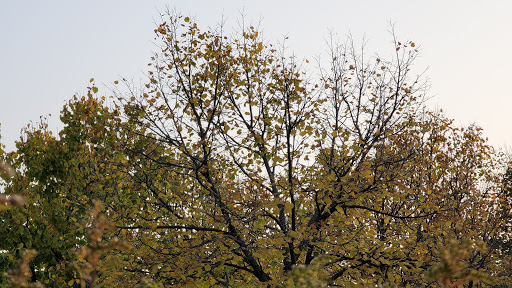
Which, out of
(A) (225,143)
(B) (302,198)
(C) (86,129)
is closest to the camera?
(B) (302,198)

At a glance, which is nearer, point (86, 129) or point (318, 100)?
point (318, 100)

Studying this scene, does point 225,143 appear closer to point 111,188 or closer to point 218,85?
point 218,85

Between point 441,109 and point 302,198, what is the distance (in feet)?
41.1

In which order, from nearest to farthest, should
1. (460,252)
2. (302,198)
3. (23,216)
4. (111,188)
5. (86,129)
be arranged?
(460,252)
(302,198)
(111,188)
(23,216)
(86,129)

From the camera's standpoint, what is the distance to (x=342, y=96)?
42.2 ft

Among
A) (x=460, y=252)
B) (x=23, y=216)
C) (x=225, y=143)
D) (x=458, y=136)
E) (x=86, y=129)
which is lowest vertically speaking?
(x=460, y=252)

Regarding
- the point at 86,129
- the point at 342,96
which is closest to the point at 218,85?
the point at 342,96

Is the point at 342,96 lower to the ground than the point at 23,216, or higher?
higher

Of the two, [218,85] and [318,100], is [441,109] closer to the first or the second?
[318,100]

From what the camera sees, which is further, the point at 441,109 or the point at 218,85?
the point at 441,109

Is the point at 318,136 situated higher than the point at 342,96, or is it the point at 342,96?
the point at 342,96

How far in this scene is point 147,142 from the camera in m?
13.1

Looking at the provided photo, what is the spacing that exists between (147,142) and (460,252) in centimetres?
1108

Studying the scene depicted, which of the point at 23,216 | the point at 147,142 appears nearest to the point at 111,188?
the point at 147,142
